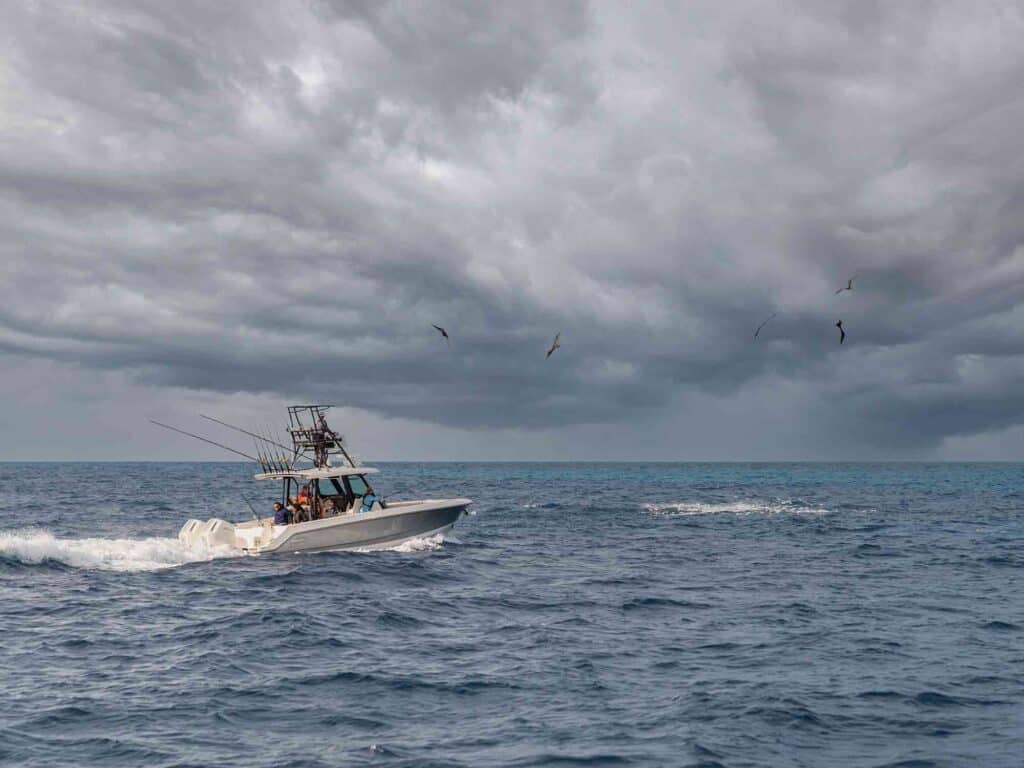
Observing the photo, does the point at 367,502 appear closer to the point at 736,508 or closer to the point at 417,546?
the point at 417,546

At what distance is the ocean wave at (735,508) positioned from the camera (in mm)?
57625

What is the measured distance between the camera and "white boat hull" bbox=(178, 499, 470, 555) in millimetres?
30016

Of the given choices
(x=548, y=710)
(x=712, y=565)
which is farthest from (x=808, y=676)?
(x=712, y=565)

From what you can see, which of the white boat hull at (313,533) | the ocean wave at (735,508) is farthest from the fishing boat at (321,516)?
the ocean wave at (735,508)

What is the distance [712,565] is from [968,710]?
55.9 feet

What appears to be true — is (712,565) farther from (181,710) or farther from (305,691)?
(181,710)

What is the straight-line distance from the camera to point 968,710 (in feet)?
47.1

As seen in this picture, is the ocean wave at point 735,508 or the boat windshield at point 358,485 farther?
the ocean wave at point 735,508

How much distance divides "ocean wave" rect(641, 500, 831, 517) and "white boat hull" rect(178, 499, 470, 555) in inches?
1081

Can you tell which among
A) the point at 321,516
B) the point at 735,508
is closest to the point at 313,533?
the point at 321,516

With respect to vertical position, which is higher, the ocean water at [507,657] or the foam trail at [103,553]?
the foam trail at [103,553]

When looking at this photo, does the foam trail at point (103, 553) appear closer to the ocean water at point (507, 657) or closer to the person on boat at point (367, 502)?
the ocean water at point (507, 657)

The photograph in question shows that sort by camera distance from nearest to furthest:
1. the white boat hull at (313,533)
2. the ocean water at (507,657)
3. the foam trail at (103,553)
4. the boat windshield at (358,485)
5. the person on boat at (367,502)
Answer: the ocean water at (507,657) → the foam trail at (103,553) → the white boat hull at (313,533) → the person on boat at (367,502) → the boat windshield at (358,485)

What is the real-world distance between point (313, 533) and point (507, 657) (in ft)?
46.7
